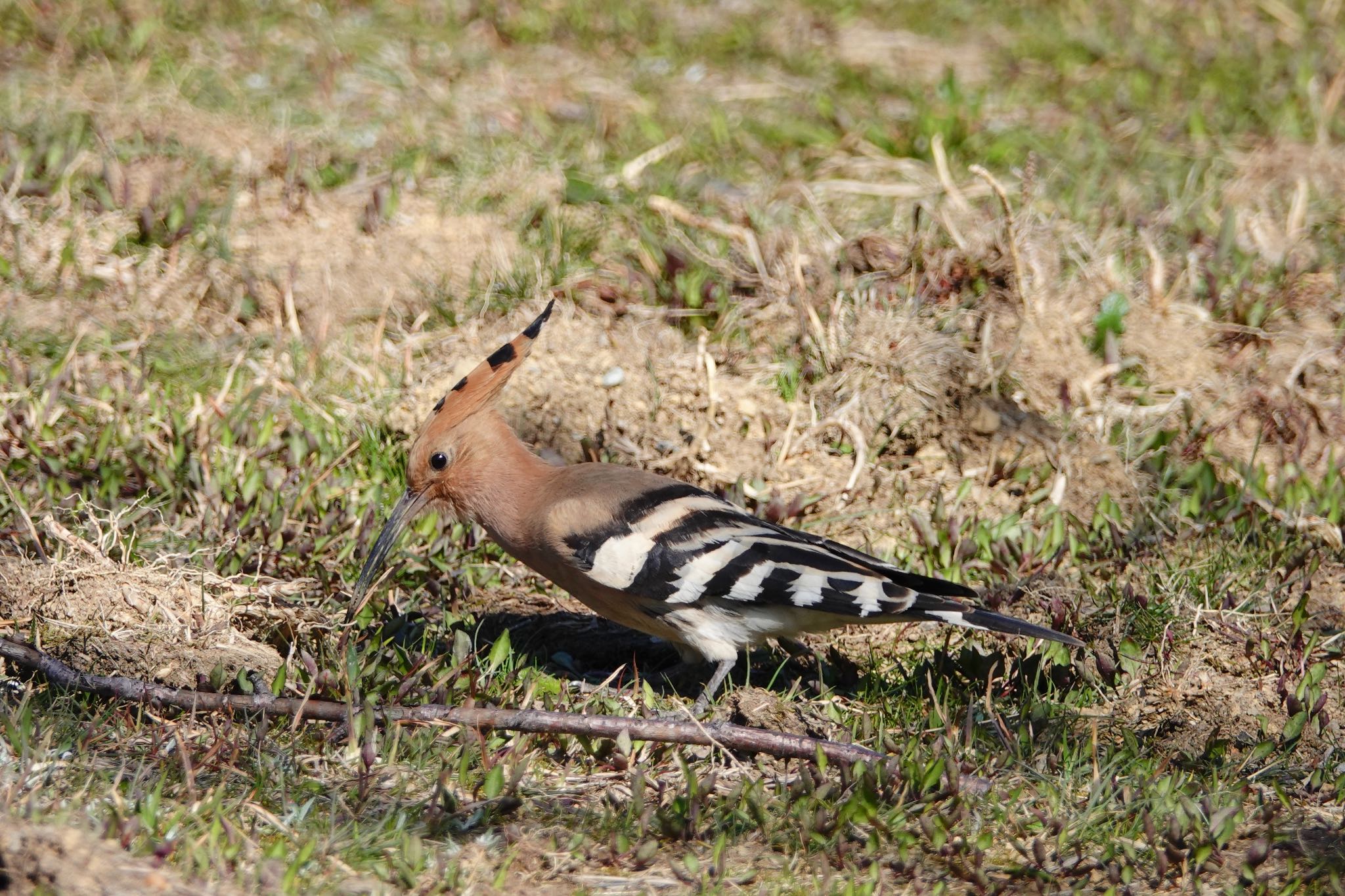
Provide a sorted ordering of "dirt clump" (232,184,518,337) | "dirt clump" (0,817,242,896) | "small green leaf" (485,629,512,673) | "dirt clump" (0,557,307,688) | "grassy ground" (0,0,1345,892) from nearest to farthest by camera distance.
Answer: "dirt clump" (0,817,242,896), "grassy ground" (0,0,1345,892), "dirt clump" (0,557,307,688), "small green leaf" (485,629,512,673), "dirt clump" (232,184,518,337)

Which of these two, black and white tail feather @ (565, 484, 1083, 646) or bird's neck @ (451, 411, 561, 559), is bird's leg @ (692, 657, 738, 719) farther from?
bird's neck @ (451, 411, 561, 559)

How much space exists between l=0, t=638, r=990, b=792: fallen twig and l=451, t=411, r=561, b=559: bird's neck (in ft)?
2.04

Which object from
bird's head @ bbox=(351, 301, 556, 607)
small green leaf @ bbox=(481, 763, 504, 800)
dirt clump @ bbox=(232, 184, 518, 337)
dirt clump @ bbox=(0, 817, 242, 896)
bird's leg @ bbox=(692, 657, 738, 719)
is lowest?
bird's leg @ bbox=(692, 657, 738, 719)

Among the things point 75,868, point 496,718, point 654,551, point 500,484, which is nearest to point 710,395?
point 500,484

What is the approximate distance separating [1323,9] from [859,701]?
4837 mm

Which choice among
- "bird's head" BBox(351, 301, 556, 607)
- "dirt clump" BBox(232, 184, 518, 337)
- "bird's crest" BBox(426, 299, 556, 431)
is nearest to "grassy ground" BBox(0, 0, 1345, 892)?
"dirt clump" BBox(232, 184, 518, 337)

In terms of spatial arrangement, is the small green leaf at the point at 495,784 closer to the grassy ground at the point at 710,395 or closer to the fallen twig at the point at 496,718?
the grassy ground at the point at 710,395

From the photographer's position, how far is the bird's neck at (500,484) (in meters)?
3.52

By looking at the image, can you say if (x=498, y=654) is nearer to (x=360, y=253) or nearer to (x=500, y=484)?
(x=500, y=484)

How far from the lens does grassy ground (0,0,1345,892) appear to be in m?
2.76

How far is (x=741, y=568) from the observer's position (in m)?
3.28

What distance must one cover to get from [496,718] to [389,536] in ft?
2.61

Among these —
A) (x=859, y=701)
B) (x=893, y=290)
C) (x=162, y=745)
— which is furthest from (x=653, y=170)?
(x=162, y=745)

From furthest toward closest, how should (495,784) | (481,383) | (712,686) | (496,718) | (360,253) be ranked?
1. (360,253)
2. (481,383)
3. (712,686)
4. (496,718)
5. (495,784)
